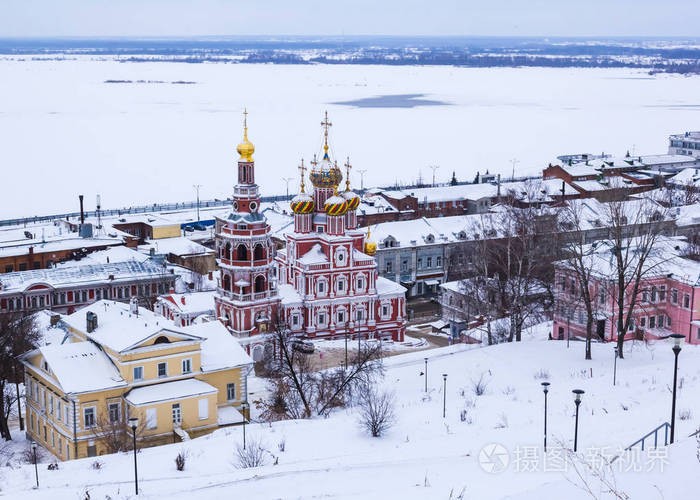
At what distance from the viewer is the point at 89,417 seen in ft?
83.0

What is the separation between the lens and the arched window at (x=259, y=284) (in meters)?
37.6

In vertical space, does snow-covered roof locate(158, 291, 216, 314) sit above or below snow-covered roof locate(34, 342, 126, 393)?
below

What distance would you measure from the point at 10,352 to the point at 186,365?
5308mm

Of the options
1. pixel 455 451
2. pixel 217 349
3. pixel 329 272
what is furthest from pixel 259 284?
pixel 455 451

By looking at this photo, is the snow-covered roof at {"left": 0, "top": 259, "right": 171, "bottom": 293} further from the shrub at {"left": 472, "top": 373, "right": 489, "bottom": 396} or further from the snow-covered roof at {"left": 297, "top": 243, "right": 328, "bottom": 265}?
the shrub at {"left": 472, "top": 373, "right": 489, "bottom": 396}

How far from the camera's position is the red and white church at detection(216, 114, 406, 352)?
3691cm

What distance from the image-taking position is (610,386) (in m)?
25.2

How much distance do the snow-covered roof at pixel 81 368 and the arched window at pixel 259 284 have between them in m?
11.2

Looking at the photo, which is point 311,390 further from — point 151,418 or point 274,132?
point 274,132

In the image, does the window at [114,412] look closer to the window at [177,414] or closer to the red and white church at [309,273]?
the window at [177,414]

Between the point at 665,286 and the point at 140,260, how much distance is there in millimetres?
24397

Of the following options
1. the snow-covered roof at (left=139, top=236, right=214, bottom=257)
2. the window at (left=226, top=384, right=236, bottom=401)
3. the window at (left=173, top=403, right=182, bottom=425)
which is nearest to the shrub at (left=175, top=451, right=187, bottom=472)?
the window at (left=173, top=403, right=182, bottom=425)

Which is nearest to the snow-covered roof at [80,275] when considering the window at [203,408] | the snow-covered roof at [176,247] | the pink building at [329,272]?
the snow-covered roof at [176,247]

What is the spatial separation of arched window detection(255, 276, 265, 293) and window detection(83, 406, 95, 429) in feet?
42.4
